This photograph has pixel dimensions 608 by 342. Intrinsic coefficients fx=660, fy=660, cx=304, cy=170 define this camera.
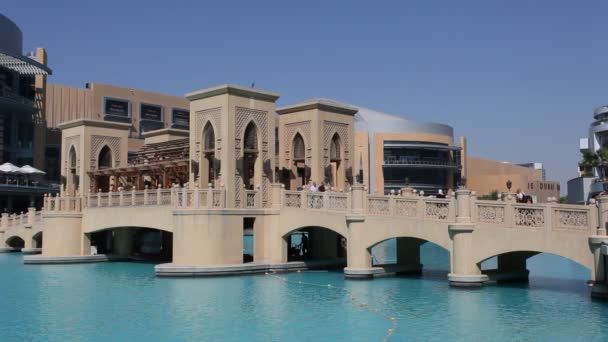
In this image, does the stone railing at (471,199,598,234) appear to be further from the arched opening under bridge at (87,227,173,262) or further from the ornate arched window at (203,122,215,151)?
the arched opening under bridge at (87,227,173,262)

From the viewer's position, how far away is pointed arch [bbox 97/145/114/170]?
118ft

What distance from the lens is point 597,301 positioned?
17.7 metres

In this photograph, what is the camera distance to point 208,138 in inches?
1078

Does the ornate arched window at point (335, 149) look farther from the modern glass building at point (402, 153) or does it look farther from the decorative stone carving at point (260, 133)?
the modern glass building at point (402, 153)

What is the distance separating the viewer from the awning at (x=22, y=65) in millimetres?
48000

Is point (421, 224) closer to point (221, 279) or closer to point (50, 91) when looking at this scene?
point (221, 279)

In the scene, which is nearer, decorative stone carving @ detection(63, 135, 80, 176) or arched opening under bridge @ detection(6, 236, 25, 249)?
decorative stone carving @ detection(63, 135, 80, 176)

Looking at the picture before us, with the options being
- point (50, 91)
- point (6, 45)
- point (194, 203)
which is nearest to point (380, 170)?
point (50, 91)

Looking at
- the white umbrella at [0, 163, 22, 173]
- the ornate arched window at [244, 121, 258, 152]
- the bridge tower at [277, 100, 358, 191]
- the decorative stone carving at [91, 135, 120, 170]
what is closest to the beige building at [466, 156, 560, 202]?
the white umbrella at [0, 163, 22, 173]

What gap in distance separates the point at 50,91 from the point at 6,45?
255 inches

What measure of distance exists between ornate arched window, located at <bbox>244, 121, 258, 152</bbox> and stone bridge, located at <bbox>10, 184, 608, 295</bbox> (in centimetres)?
198

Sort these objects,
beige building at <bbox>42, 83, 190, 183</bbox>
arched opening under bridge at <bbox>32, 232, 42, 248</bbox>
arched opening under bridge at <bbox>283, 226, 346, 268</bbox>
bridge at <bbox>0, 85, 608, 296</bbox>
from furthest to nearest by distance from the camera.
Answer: beige building at <bbox>42, 83, 190, 183</bbox> < arched opening under bridge at <bbox>32, 232, 42, 248</bbox> < arched opening under bridge at <bbox>283, 226, 346, 268</bbox> < bridge at <bbox>0, 85, 608, 296</bbox>

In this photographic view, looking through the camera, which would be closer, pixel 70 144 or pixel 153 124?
pixel 70 144

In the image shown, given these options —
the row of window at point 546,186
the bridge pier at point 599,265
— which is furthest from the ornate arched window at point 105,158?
the row of window at point 546,186
